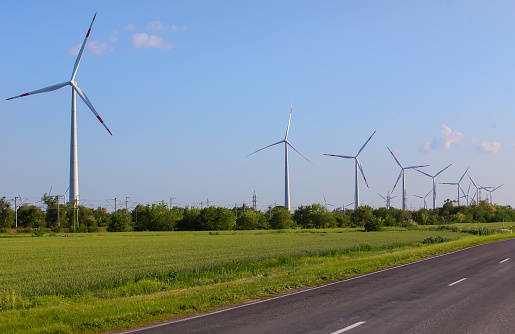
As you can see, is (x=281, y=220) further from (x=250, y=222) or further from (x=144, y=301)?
(x=144, y=301)

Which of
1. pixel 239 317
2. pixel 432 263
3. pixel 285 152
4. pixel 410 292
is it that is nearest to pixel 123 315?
pixel 239 317

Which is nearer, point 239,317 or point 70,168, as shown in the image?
point 239,317

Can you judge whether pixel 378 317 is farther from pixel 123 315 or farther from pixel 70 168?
pixel 70 168

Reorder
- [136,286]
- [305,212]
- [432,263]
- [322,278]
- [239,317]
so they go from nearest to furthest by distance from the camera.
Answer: [239,317] < [136,286] < [322,278] < [432,263] < [305,212]

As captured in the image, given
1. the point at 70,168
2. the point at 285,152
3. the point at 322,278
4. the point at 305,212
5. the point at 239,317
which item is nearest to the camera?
the point at 239,317

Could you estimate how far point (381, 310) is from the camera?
13.5m

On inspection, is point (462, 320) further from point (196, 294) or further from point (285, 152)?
point (285, 152)

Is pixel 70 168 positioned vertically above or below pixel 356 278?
above

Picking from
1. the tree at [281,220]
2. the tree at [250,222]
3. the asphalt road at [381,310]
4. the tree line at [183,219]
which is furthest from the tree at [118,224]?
the asphalt road at [381,310]

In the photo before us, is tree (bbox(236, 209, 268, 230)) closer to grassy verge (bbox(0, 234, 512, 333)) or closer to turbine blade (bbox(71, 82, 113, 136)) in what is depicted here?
turbine blade (bbox(71, 82, 113, 136))

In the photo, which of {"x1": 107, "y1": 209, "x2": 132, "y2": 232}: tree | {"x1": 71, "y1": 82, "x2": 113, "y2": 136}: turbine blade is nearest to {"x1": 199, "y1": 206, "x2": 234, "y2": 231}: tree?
{"x1": 107, "y1": 209, "x2": 132, "y2": 232}: tree

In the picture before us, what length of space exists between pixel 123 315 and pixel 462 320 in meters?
8.89

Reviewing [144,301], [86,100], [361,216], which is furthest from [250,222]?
[144,301]

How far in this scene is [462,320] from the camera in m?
12.0
